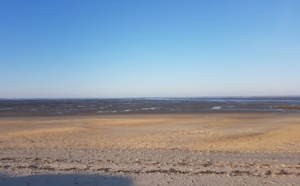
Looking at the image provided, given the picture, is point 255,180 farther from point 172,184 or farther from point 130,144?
point 130,144

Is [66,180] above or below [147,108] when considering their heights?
below

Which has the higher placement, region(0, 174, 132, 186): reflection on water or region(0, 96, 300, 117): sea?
region(0, 96, 300, 117): sea

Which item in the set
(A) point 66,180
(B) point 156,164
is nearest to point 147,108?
(B) point 156,164

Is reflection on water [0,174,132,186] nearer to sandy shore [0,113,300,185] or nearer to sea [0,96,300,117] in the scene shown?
sandy shore [0,113,300,185]

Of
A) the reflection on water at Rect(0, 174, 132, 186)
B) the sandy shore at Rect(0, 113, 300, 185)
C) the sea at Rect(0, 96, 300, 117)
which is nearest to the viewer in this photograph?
the reflection on water at Rect(0, 174, 132, 186)

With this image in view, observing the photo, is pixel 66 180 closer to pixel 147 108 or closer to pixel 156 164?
pixel 156 164

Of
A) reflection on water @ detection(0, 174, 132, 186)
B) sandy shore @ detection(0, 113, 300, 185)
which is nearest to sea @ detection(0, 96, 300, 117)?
sandy shore @ detection(0, 113, 300, 185)

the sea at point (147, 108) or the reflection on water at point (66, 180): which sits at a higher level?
the sea at point (147, 108)

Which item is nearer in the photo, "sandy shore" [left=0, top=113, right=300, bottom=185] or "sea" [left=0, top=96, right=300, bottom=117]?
"sandy shore" [left=0, top=113, right=300, bottom=185]

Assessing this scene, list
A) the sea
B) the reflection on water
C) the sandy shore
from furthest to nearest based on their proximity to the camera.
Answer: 1. the sea
2. the sandy shore
3. the reflection on water

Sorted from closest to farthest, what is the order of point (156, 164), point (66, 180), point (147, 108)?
point (66, 180) < point (156, 164) < point (147, 108)

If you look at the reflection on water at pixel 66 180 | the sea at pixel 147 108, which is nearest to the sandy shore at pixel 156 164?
the reflection on water at pixel 66 180

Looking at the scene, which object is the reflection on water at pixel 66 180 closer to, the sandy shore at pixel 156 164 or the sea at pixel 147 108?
the sandy shore at pixel 156 164

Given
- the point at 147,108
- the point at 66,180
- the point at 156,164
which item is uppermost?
the point at 147,108
